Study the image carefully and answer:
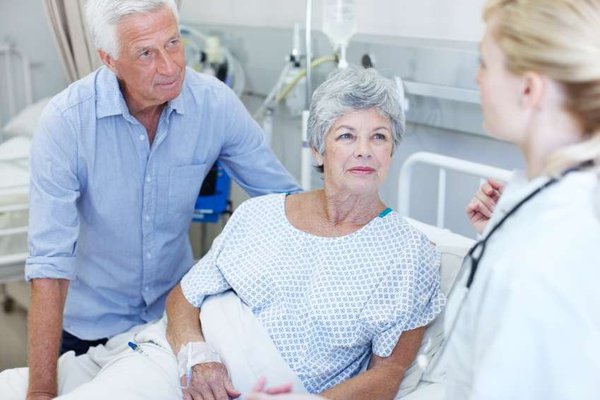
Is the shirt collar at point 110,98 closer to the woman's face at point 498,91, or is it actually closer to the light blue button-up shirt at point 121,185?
the light blue button-up shirt at point 121,185

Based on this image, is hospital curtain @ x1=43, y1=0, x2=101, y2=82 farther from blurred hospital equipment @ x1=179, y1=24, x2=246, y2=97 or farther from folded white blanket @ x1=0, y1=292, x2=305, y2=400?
folded white blanket @ x1=0, y1=292, x2=305, y2=400

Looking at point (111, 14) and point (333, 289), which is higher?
point (111, 14)

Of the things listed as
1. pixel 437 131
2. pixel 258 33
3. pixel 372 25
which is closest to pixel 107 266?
pixel 437 131

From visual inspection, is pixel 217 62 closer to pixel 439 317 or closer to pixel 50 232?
pixel 50 232

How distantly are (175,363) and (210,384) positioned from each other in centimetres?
16

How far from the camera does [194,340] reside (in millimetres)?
1912

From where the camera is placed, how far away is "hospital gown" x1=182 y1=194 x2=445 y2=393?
1813mm

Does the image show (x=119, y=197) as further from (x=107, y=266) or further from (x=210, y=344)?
(x=210, y=344)

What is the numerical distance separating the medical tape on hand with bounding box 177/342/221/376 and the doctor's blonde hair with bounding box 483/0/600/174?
1.00 m

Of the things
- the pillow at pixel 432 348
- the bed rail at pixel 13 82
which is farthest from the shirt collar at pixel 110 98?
the bed rail at pixel 13 82

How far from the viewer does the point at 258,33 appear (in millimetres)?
3625

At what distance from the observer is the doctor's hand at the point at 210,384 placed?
1786 millimetres

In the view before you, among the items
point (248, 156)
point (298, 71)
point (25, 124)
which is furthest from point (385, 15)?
point (25, 124)

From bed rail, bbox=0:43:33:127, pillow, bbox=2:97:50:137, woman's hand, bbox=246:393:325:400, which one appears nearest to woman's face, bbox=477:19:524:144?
woman's hand, bbox=246:393:325:400
